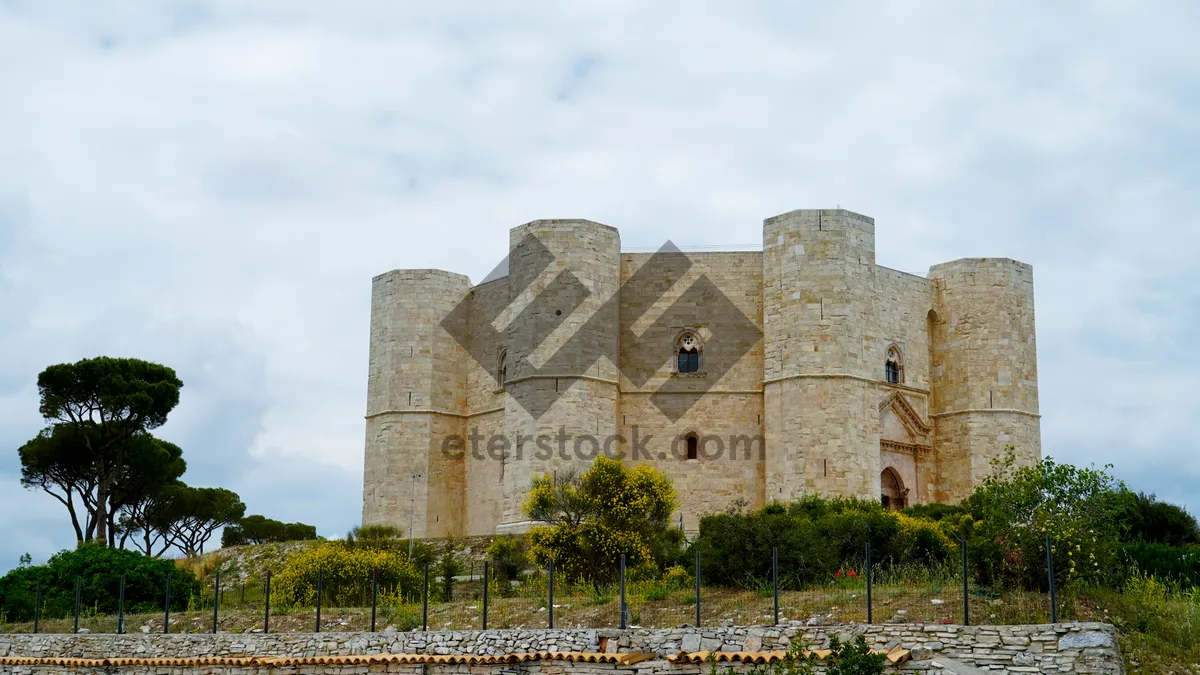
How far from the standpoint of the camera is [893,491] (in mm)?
34281

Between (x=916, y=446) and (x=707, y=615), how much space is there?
19932mm

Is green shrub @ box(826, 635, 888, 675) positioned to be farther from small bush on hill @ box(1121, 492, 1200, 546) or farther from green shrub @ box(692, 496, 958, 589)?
small bush on hill @ box(1121, 492, 1200, 546)

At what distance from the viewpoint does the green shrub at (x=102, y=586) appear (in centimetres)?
2456

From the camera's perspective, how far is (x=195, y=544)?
156 feet

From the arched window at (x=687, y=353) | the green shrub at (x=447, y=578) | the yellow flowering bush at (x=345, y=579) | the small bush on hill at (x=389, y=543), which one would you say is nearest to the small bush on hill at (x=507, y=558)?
the green shrub at (x=447, y=578)

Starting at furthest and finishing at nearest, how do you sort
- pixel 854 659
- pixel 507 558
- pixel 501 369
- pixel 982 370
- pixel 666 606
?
pixel 501 369
pixel 982 370
pixel 507 558
pixel 666 606
pixel 854 659

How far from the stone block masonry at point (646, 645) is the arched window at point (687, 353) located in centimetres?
1682

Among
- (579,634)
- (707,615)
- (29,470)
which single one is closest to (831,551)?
(707,615)

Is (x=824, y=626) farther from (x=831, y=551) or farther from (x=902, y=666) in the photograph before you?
(x=831, y=551)

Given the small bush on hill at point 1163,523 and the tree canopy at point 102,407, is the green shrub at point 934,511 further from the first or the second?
the tree canopy at point 102,407

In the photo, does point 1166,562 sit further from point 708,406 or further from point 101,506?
point 101,506

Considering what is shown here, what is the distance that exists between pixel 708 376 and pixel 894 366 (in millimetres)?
5367

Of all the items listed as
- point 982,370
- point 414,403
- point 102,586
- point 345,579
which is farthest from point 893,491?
point 102,586

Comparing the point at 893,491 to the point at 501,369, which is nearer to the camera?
the point at 893,491
